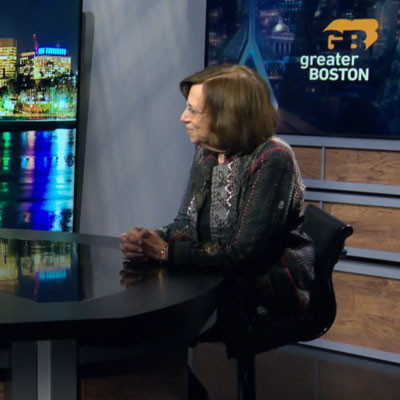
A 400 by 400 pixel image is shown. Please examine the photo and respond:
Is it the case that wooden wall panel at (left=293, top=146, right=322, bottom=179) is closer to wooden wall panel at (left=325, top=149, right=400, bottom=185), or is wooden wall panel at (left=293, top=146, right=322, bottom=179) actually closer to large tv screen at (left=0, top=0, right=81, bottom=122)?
wooden wall panel at (left=325, top=149, right=400, bottom=185)

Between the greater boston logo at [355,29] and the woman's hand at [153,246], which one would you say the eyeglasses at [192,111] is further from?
the greater boston logo at [355,29]

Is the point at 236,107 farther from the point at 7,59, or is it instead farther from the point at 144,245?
the point at 7,59

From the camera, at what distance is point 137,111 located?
14.9ft

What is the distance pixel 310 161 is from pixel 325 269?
5.19ft

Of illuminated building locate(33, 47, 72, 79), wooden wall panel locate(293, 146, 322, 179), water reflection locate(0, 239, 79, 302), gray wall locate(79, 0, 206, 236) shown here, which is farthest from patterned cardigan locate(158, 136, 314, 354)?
illuminated building locate(33, 47, 72, 79)

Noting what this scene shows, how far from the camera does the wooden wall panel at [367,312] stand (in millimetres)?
3750

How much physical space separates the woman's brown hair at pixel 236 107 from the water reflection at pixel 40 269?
566mm

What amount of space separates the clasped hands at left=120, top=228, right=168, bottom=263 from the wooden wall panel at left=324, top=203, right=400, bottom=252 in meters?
1.86

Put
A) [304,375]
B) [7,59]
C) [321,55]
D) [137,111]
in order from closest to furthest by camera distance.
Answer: [304,375] → [321,55] → [7,59] → [137,111]

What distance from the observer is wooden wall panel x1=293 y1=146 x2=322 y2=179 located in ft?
12.8

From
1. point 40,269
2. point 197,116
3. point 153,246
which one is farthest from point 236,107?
point 40,269

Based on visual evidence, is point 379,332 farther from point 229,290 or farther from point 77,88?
point 77,88

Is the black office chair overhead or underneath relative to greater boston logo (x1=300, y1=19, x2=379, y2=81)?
underneath

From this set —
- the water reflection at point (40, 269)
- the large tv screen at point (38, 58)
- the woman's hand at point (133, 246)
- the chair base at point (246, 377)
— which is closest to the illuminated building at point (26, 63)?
the large tv screen at point (38, 58)
